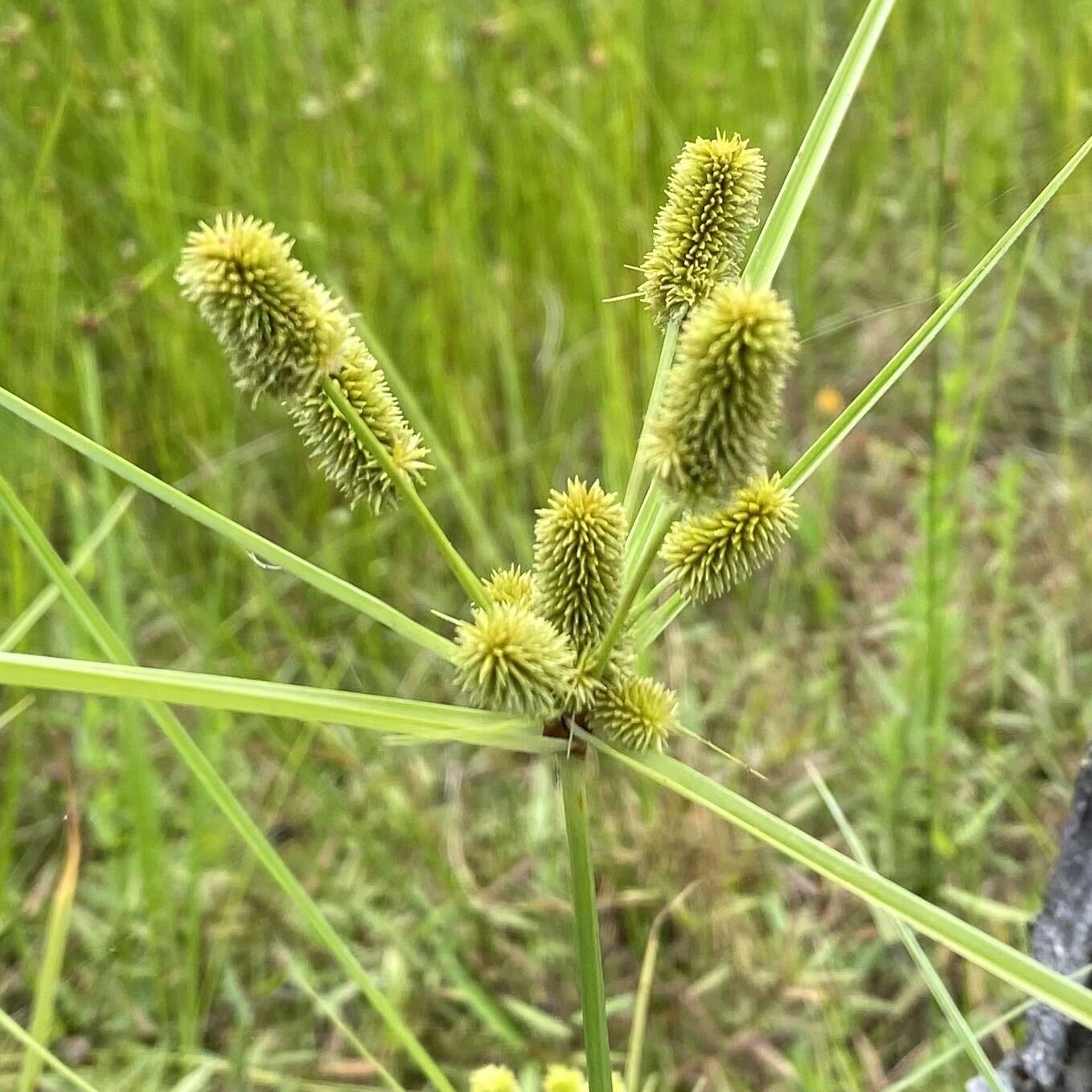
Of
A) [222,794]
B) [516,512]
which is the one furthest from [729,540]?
[516,512]

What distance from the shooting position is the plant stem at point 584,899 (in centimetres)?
46

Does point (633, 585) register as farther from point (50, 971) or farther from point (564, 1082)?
point (50, 971)

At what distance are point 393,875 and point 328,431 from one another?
0.90m

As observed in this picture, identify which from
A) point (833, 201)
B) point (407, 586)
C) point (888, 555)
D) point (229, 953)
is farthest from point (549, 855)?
point (833, 201)

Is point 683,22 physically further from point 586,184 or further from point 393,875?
point 393,875

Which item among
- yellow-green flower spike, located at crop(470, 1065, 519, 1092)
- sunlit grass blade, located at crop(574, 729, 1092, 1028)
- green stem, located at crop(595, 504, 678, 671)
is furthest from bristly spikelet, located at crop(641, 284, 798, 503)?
yellow-green flower spike, located at crop(470, 1065, 519, 1092)

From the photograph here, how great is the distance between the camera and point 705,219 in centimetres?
46

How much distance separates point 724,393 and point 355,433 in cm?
18

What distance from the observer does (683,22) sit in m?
1.91

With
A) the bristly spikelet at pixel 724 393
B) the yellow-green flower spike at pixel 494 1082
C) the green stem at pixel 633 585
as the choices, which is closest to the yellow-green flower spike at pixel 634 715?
the green stem at pixel 633 585

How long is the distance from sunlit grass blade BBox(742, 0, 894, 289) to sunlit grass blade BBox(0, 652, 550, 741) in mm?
256

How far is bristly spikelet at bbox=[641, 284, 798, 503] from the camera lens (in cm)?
35

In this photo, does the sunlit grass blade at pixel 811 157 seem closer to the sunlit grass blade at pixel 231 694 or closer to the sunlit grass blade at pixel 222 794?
the sunlit grass blade at pixel 231 694

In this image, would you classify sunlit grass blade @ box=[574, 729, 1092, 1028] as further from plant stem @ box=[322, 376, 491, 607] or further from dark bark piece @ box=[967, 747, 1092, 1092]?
dark bark piece @ box=[967, 747, 1092, 1092]
